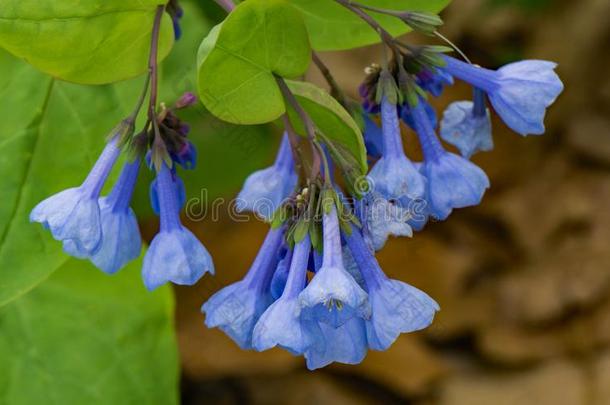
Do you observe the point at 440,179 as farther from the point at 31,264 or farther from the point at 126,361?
the point at 126,361

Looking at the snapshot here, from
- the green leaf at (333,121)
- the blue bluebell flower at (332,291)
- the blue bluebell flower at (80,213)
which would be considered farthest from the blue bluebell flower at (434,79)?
the blue bluebell flower at (80,213)

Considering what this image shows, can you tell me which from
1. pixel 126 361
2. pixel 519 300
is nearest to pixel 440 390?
pixel 519 300

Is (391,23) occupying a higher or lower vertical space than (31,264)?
higher

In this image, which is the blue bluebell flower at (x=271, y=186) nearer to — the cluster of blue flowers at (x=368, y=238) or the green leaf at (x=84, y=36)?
the cluster of blue flowers at (x=368, y=238)

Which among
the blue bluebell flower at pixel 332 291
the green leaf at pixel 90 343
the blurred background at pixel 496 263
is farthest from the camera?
the blurred background at pixel 496 263

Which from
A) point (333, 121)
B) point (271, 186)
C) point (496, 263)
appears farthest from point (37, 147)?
point (496, 263)

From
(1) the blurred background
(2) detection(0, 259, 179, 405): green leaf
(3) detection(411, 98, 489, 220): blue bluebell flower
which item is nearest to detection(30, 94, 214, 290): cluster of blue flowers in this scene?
(3) detection(411, 98, 489, 220): blue bluebell flower
